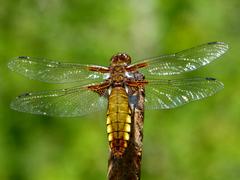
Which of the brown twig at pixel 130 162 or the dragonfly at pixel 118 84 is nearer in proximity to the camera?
the brown twig at pixel 130 162

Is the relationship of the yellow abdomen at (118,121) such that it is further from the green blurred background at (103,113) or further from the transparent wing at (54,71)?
the green blurred background at (103,113)

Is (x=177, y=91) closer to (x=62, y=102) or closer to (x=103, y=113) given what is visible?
(x=62, y=102)

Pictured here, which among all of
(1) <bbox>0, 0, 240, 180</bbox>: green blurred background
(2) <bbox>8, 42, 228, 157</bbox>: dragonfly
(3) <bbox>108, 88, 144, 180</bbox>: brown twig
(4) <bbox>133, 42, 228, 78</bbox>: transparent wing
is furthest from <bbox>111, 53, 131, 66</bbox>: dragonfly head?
(1) <bbox>0, 0, 240, 180</bbox>: green blurred background

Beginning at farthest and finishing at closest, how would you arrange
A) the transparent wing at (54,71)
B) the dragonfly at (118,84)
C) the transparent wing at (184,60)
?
the transparent wing at (54,71)
the transparent wing at (184,60)
the dragonfly at (118,84)

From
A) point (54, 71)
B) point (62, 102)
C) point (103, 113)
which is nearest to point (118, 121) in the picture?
point (62, 102)

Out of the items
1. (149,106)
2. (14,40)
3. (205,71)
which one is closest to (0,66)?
(14,40)

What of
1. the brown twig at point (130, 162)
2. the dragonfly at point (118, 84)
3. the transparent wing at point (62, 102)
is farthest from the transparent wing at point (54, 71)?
the brown twig at point (130, 162)

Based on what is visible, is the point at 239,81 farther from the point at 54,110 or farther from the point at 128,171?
the point at 128,171
